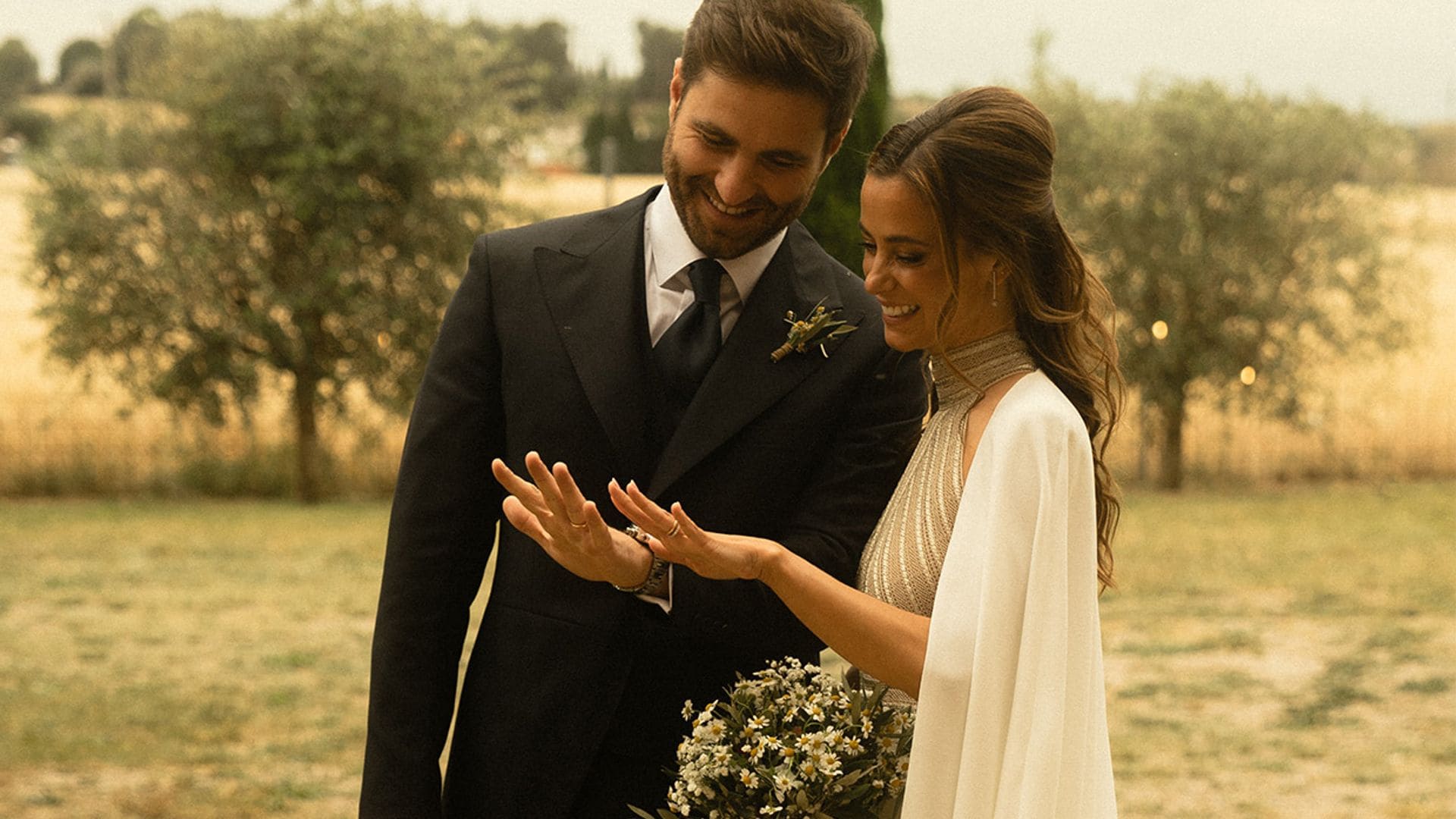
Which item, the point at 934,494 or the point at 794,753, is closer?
the point at 794,753

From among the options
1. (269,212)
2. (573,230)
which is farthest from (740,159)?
(269,212)

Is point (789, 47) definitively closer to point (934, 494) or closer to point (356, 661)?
point (934, 494)

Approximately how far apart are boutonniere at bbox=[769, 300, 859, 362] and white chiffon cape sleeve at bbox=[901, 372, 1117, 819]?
36 cm

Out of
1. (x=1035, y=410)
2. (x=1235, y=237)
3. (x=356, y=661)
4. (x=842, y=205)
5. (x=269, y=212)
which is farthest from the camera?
(x=1235, y=237)

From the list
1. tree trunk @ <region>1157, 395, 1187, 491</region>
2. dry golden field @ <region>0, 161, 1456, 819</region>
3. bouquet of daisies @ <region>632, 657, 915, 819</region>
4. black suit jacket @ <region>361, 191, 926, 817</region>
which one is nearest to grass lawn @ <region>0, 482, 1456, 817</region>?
dry golden field @ <region>0, 161, 1456, 819</region>

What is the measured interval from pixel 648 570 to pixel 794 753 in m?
0.35

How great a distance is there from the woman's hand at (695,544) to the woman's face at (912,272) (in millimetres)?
432

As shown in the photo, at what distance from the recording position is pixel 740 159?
238 cm

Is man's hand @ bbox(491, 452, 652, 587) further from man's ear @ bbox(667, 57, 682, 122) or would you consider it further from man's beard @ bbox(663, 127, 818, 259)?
man's ear @ bbox(667, 57, 682, 122)

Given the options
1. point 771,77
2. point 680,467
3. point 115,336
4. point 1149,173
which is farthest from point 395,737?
point 1149,173

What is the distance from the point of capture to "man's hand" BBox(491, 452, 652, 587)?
210cm

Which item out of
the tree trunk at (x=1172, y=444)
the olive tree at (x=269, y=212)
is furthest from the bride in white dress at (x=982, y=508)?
the tree trunk at (x=1172, y=444)

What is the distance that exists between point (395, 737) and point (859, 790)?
2.56ft

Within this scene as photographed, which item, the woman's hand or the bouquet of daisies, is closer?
the woman's hand
